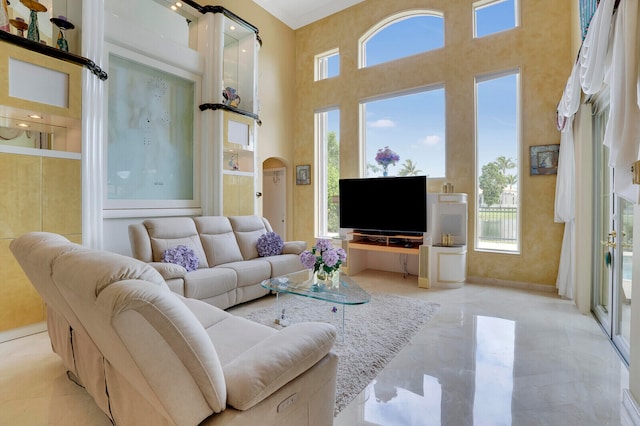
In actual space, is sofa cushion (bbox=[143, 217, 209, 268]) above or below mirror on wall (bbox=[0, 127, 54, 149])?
below

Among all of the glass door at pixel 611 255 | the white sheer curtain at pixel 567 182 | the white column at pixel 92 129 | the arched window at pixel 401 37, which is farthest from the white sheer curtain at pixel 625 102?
the white column at pixel 92 129

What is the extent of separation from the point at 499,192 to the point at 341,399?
416 cm

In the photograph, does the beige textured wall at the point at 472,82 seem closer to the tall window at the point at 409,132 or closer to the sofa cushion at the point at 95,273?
the tall window at the point at 409,132

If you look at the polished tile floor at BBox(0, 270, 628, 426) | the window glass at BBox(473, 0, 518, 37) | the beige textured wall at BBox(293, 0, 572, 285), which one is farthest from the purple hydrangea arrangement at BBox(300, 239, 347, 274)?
the window glass at BBox(473, 0, 518, 37)

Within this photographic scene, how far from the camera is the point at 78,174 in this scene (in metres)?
3.34

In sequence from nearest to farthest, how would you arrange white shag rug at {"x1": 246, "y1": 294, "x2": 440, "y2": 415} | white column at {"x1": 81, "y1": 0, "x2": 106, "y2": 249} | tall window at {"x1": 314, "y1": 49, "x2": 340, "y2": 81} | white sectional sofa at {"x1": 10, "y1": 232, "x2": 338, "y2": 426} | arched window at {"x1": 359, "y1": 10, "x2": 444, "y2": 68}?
white sectional sofa at {"x1": 10, "y1": 232, "x2": 338, "y2": 426}, white shag rug at {"x1": 246, "y1": 294, "x2": 440, "y2": 415}, white column at {"x1": 81, "y1": 0, "x2": 106, "y2": 249}, arched window at {"x1": 359, "y1": 10, "x2": 444, "y2": 68}, tall window at {"x1": 314, "y1": 49, "x2": 340, "y2": 81}

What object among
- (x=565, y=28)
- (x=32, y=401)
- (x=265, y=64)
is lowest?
(x=32, y=401)

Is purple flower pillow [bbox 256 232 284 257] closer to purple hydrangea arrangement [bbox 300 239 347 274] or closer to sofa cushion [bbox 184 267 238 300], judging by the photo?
sofa cushion [bbox 184 267 238 300]

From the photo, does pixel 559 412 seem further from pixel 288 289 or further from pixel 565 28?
pixel 565 28

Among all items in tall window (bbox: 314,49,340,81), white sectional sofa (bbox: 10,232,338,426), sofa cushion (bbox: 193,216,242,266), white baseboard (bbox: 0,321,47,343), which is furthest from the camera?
tall window (bbox: 314,49,340,81)

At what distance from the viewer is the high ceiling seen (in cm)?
623

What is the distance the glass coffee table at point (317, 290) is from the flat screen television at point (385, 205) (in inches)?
75.7

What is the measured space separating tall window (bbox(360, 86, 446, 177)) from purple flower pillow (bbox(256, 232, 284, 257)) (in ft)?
7.89

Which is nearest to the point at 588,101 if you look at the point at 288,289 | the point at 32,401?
the point at 288,289
